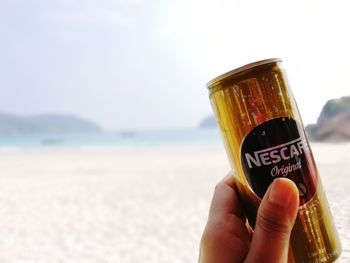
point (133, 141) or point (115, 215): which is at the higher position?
point (133, 141)

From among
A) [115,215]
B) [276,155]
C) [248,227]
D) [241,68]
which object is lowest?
[115,215]

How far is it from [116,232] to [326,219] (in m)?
3.74

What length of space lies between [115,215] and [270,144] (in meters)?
4.50

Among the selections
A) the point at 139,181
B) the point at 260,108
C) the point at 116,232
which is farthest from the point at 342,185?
the point at 139,181

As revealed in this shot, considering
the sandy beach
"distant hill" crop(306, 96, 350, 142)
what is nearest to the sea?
the sandy beach

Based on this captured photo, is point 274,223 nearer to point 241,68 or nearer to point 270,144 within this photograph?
point 270,144

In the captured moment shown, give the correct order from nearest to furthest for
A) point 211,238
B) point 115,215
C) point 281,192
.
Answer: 1. point 281,192
2. point 211,238
3. point 115,215

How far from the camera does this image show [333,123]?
1403 millimetres

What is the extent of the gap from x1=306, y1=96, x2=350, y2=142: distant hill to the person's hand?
0.39 m

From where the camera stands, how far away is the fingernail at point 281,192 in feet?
2.58

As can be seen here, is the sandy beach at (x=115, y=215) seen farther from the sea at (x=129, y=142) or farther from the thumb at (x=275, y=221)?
the sea at (x=129, y=142)

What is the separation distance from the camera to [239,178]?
0.88 m

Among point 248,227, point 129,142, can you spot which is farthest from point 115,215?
point 129,142

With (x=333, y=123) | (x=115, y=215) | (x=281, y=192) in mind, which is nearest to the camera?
(x=281, y=192)
